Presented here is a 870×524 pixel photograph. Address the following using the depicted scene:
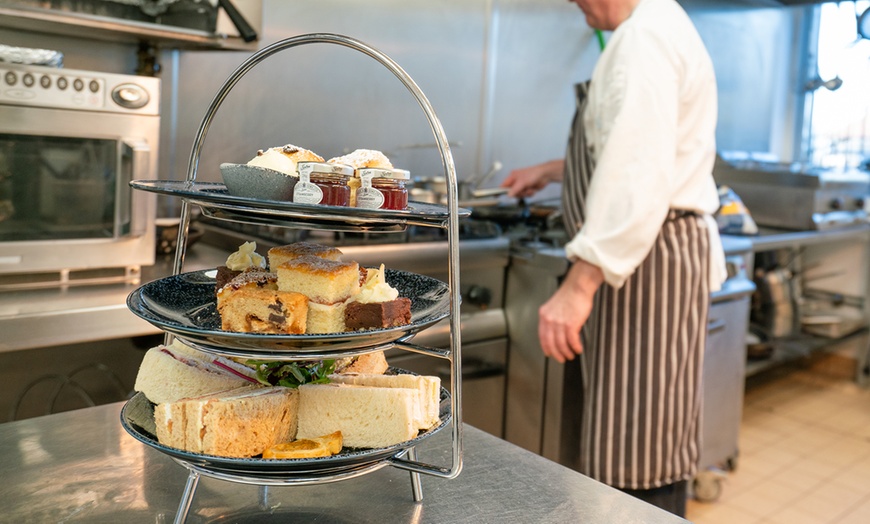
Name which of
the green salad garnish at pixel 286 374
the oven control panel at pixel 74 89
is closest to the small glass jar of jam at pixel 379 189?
the green salad garnish at pixel 286 374

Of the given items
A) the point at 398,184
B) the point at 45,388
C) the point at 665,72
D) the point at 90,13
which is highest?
the point at 90,13

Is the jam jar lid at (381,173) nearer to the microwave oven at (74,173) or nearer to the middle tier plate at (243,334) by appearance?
the middle tier plate at (243,334)

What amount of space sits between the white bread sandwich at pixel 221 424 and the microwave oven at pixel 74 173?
120cm

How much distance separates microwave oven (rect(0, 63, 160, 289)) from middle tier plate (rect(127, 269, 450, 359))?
981 millimetres

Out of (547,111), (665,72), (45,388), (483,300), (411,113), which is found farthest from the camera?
(547,111)

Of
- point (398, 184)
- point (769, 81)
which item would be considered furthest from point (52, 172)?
point (769, 81)

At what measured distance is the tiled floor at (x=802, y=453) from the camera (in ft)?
9.33

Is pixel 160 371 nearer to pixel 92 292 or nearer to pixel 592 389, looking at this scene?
pixel 92 292

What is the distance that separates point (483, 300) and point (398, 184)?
65.9 inches

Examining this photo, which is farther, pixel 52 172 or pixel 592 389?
pixel 592 389

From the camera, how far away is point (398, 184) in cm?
85

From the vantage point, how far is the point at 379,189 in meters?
0.83

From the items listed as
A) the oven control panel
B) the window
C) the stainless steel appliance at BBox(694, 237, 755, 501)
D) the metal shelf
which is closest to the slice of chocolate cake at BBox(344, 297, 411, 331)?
the oven control panel

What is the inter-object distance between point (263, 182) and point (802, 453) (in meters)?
3.29
